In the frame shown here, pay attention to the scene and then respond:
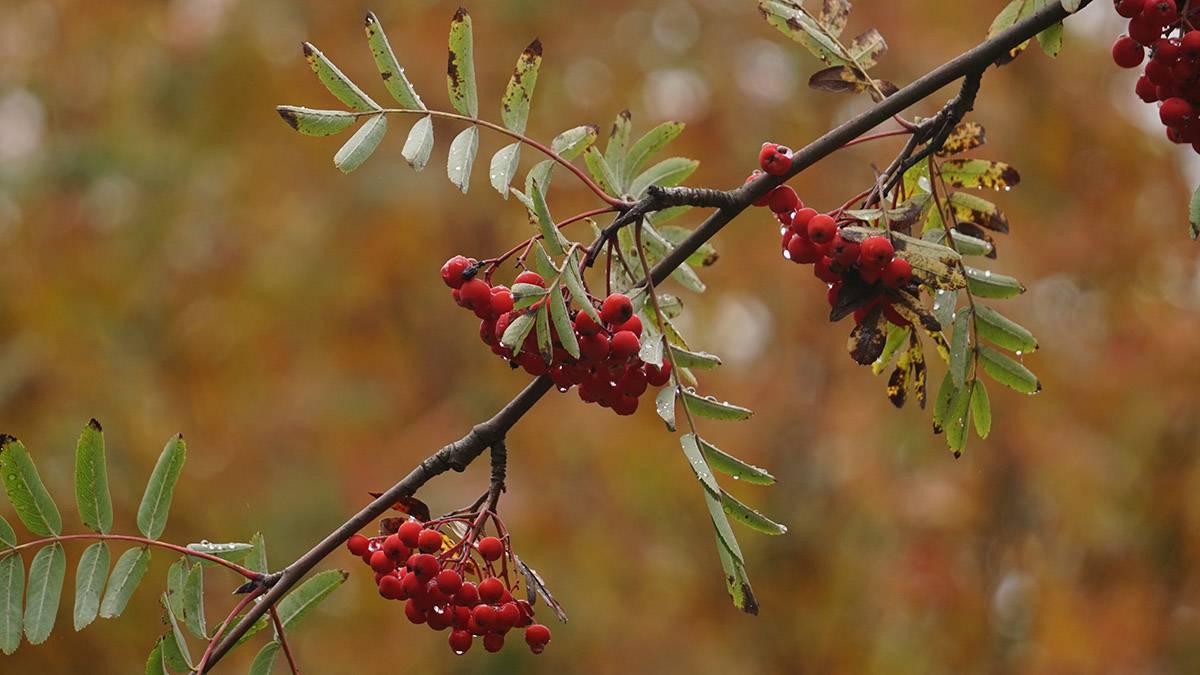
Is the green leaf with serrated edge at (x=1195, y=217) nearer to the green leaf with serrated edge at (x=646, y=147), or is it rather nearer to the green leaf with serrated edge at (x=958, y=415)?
the green leaf with serrated edge at (x=958, y=415)

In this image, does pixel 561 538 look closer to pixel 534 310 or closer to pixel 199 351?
pixel 199 351

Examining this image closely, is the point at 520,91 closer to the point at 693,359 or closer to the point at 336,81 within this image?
the point at 336,81

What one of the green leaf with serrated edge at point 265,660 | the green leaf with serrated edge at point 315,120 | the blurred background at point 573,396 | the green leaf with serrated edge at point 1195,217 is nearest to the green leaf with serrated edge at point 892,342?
the green leaf with serrated edge at point 1195,217

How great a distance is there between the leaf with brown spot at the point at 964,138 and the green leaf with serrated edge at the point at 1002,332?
8.3 inches

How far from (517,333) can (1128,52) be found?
30.1 inches

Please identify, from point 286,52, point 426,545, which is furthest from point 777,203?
point 286,52

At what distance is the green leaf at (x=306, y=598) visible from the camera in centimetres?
137

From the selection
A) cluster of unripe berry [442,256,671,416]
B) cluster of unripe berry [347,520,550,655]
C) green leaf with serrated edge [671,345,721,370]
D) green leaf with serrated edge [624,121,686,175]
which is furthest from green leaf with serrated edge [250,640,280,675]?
green leaf with serrated edge [624,121,686,175]

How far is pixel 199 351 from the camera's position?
410 centimetres

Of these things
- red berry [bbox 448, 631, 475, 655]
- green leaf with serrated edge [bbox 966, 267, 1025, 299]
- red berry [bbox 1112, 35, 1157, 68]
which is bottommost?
red berry [bbox 448, 631, 475, 655]

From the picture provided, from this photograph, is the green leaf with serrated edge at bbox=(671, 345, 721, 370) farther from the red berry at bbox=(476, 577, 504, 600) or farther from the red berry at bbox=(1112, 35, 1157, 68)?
the red berry at bbox=(1112, 35, 1157, 68)

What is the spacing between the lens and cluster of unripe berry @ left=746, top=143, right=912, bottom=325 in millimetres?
1140

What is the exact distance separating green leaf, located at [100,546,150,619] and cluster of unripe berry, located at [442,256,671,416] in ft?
1.61

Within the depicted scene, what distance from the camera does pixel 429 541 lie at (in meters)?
1.27
